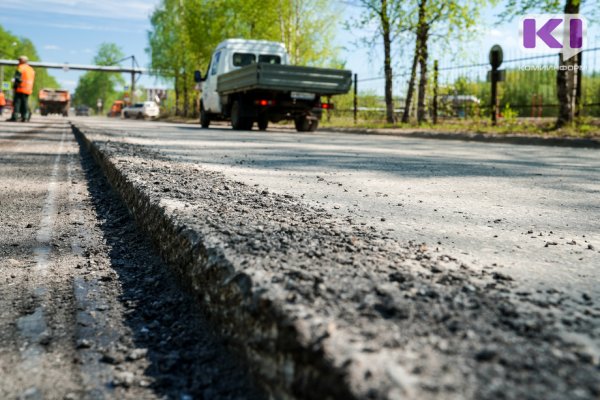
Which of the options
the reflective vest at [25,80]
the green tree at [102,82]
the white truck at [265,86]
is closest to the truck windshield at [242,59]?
the white truck at [265,86]

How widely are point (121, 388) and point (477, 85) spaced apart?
54.1 ft

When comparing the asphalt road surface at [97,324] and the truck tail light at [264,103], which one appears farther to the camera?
the truck tail light at [264,103]

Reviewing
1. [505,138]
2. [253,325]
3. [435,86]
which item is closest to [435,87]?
[435,86]

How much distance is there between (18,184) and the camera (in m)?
4.51

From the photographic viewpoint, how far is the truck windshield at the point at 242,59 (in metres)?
15.8

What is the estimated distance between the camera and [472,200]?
3.37m

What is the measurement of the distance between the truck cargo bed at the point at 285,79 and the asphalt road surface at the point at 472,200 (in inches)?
270

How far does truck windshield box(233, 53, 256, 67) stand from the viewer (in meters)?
15.8

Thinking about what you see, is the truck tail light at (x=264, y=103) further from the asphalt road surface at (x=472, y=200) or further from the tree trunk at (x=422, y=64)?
the asphalt road surface at (x=472, y=200)

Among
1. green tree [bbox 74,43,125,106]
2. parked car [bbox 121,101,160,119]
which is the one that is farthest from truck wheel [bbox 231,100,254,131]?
green tree [bbox 74,43,125,106]

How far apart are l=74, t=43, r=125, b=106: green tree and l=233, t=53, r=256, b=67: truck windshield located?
88.2 m

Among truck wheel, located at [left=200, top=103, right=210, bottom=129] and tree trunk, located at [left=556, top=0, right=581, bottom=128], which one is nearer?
tree trunk, located at [left=556, top=0, right=581, bottom=128]

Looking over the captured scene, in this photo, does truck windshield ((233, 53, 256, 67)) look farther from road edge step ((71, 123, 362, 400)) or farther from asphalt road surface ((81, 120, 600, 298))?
road edge step ((71, 123, 362, 400))

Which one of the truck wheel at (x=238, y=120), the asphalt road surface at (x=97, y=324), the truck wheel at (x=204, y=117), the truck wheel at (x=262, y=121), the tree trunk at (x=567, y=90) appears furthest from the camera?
the truck wheel at (x=204, y=117)
